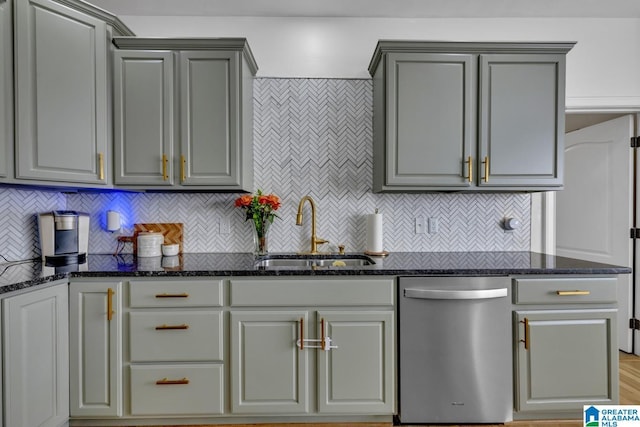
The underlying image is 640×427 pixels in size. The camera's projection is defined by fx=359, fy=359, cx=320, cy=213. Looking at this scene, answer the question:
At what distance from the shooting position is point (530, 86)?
7.20ft

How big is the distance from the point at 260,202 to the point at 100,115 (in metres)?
1.06

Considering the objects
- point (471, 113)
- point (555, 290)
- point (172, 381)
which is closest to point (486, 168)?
point (471, 113)

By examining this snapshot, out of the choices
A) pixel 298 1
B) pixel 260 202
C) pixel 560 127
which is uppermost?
pixel 298 1

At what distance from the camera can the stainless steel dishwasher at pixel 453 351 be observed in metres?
1.89

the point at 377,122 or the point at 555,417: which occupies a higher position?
the point at 377,122

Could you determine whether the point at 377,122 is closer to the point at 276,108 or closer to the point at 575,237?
the point at 276,108

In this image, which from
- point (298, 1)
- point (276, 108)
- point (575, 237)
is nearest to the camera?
point (298, 1)

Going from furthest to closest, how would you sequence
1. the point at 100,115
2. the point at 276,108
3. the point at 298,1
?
the point at 276,108 < the point at 298,1 < the point at 100,115

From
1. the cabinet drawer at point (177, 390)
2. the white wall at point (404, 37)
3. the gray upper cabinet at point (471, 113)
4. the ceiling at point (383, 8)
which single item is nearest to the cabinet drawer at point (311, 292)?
the cabinet drawer at point (177, 390)

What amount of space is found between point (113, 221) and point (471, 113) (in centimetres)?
244

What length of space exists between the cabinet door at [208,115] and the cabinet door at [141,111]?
0.09m

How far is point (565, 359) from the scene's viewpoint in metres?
1.91

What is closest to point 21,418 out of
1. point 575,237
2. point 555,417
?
point 555,417

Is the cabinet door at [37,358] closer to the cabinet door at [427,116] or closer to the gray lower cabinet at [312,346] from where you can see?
the gray lower cabinet at [312,346]
